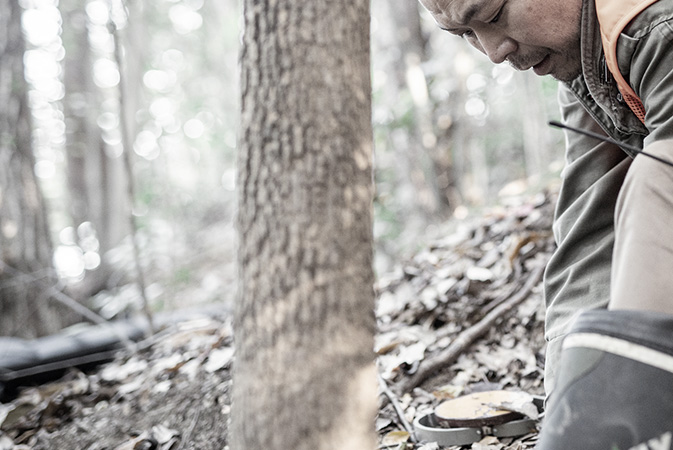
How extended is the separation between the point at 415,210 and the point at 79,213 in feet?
15.9

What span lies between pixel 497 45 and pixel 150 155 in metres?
12.6

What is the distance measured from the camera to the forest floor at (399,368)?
251cm

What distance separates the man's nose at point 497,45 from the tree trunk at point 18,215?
15.4ft

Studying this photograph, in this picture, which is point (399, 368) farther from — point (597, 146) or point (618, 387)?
point (618, 387)

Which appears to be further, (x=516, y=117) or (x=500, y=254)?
(x=516, y=117)

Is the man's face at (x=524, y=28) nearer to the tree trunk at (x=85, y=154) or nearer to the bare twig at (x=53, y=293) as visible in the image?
the bare twig at (x=53, y=293)

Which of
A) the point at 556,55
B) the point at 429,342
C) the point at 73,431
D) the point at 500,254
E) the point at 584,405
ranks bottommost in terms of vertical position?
the point at 73,431

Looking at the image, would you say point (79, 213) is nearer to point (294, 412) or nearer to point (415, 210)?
point (415, 210)

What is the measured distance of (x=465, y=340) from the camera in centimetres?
279

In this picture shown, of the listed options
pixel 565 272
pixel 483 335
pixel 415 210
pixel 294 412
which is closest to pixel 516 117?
pixel 415 210

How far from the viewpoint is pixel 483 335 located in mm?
2900

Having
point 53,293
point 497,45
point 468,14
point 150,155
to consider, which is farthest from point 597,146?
point 150,155

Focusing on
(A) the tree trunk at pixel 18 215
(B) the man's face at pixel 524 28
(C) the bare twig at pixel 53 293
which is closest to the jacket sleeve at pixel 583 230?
(B) the man's face at pixel 524 28

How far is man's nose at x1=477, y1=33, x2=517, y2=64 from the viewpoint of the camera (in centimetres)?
175
